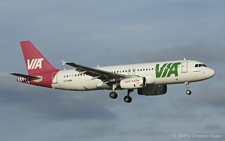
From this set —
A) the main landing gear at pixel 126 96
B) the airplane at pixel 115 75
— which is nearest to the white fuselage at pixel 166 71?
the airplane at pixel 115 75

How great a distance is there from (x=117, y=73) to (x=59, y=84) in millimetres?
8221

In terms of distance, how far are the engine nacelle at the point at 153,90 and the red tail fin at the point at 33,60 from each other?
482 inches

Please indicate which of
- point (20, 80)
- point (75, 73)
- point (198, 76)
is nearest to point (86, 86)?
point (75, 73)

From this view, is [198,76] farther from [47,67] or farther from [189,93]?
[47,67]

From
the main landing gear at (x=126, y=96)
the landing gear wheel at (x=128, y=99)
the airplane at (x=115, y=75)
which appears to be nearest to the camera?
the airplane at (x=115, y=75)

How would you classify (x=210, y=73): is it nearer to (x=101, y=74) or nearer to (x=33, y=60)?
(x=101, y=74)

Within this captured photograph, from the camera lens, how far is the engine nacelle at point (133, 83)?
8219 centimetres

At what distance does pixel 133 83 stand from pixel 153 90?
6.70 metres

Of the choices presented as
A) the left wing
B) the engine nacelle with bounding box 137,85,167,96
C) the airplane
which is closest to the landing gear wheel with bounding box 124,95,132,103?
the airplane

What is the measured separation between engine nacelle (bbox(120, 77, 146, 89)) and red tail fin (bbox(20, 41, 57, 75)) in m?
11.4

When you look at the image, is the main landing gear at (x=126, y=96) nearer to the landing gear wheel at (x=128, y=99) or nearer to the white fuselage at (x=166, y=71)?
the landing gear wheel at (x=128, y=99)

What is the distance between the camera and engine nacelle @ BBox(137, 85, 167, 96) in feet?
290

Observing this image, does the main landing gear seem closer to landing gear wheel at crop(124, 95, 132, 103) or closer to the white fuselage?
landing gear wheel at crop(124, 95, 132, 103)

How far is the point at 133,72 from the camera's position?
84375 mm
